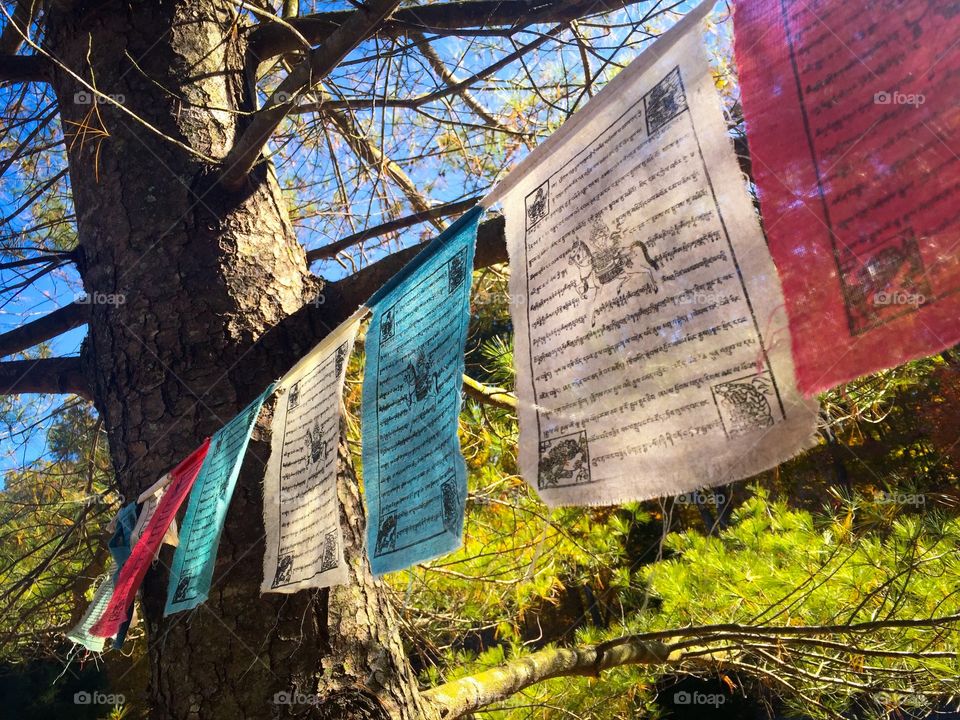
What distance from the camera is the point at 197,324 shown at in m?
1.45

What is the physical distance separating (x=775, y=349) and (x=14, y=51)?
7.47 feet

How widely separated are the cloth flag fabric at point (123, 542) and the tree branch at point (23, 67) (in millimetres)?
Answer: 1132

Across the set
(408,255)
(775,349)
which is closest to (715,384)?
(775,349)

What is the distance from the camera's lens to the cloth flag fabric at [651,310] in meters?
0.55

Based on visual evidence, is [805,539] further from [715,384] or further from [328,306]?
[715,384]
